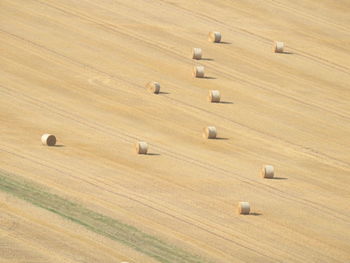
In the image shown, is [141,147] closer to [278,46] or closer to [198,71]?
[198,71]

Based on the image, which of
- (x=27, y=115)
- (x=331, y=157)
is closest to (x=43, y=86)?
(x=27, y=115)

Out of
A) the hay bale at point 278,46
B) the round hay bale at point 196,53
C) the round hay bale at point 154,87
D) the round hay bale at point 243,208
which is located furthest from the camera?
the hay bale at point 278,46

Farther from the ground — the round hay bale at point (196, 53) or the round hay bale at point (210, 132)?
the round hay bale at point (196, 53)

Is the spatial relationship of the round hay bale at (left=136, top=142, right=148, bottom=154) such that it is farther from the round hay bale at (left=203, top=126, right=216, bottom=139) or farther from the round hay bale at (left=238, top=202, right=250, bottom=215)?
the round hay bale at (left=238, top=202, right=250, bottom=215)

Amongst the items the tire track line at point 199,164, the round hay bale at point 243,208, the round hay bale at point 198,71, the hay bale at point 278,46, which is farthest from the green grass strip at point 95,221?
the hay bale at point 278,46

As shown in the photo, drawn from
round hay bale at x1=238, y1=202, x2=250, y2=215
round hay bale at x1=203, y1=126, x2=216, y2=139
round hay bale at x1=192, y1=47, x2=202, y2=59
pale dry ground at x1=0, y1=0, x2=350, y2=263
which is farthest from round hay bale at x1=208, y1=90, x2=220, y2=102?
round hay bale at x1=238, y1=202, x2=250, y2=215

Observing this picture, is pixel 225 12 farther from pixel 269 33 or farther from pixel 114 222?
pixel 114 222

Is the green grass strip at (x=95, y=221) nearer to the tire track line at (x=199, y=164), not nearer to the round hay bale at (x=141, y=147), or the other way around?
the round hay bale at (x=141, y=147)
